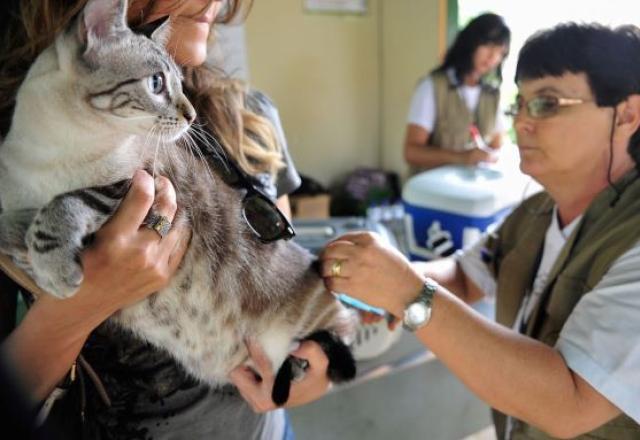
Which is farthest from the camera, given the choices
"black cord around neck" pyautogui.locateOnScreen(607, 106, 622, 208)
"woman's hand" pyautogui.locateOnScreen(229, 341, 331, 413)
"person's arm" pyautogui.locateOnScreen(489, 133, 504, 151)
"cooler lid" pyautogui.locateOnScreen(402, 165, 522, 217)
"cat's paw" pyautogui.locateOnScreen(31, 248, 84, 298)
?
"person's arm" pyautogui.locateOnScreen(489, 133, 504, 151)

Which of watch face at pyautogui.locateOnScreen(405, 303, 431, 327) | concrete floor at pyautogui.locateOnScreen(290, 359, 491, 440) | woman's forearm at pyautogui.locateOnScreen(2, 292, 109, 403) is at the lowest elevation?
concrete floor at pyautogui.locateOnScreen(290, 359, 491, 440)

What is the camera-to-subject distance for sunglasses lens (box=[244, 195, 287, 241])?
0.81 metres

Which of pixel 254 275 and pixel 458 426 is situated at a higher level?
pixel 254 275

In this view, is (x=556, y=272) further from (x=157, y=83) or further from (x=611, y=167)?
(x=157, y=83)

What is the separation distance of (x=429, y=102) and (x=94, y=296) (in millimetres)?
2107

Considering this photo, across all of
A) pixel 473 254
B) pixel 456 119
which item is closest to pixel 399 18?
pixel 456 119

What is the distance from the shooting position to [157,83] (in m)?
0.67

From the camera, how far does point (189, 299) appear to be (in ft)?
2.48

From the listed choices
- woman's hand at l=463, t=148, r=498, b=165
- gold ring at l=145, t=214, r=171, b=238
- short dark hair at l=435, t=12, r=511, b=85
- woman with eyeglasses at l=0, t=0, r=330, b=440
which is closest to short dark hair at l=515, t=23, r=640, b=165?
woman with eyeglasses at l=0, t=0, r=330, b=440

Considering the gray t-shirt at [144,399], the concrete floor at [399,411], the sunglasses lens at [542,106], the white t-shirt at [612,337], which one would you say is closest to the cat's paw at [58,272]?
the gray t-shirt at [144,399]

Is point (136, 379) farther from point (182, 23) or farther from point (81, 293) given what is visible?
point (182, 23)

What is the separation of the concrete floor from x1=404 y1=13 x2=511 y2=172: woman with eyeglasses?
1.06 meters

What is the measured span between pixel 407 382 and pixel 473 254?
611 millimetres

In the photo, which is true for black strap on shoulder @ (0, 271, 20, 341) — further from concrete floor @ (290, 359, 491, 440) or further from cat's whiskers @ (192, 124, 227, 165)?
concrete floor @ (290, 359, 491, 440)
